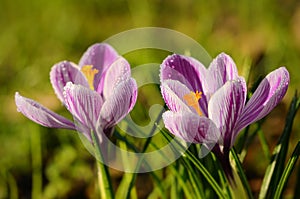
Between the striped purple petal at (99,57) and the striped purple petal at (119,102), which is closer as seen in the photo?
the striped purple petal at (119,102)

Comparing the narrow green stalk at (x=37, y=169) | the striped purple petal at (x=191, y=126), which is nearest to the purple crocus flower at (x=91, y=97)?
the striped purple petal at (x=191, y=126)

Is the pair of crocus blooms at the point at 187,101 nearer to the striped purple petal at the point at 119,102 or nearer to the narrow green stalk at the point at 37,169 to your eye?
the striped purple petal at the point at 119,102

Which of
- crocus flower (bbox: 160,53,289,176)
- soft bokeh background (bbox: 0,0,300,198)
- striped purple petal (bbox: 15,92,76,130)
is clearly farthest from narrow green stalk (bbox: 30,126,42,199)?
crocus flower (bbox: 160,53,289,176)

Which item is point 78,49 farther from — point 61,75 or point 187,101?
point 187,101

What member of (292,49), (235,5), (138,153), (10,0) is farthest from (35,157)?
(10,0)

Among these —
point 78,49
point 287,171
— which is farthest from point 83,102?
point 78,49

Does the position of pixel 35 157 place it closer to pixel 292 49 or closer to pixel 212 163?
pixel 212 163
